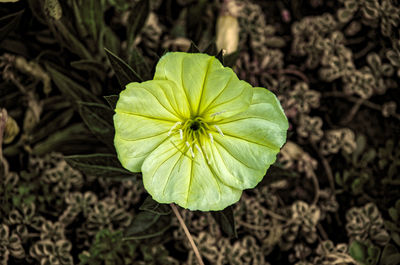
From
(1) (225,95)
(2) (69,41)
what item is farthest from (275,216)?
(2) (69,41)

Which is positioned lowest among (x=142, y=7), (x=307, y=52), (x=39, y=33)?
(x=307, y=52)

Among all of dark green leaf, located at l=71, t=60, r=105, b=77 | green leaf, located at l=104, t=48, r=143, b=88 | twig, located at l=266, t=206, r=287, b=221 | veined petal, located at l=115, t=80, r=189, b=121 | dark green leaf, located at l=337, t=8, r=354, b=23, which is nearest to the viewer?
veined petal, located at l=115, t=80, r=189, b=121

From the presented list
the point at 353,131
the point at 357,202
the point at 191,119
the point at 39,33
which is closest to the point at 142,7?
the point at 39,33

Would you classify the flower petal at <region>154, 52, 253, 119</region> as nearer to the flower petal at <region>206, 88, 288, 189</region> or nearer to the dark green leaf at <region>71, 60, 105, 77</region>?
the flower petal at <region>206, 88, 288, 189</region>

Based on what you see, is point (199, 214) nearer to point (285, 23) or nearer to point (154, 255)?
point (154, 255)

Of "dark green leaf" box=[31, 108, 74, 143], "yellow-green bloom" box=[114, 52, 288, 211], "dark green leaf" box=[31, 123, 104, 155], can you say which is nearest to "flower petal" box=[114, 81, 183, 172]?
"yellow-green bloom" box=[114, 52, 288, 211]

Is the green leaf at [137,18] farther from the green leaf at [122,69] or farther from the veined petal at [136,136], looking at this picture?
the veined petal at [136,136]

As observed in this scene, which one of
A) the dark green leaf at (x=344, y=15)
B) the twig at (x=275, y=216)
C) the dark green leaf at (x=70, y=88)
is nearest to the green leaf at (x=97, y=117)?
the dark green leaf at (x=70, y=88)

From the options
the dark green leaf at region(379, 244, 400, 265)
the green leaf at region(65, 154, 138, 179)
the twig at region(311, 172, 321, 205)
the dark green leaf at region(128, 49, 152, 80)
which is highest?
the dark green leaf at region(128, 49, 152, 80)
